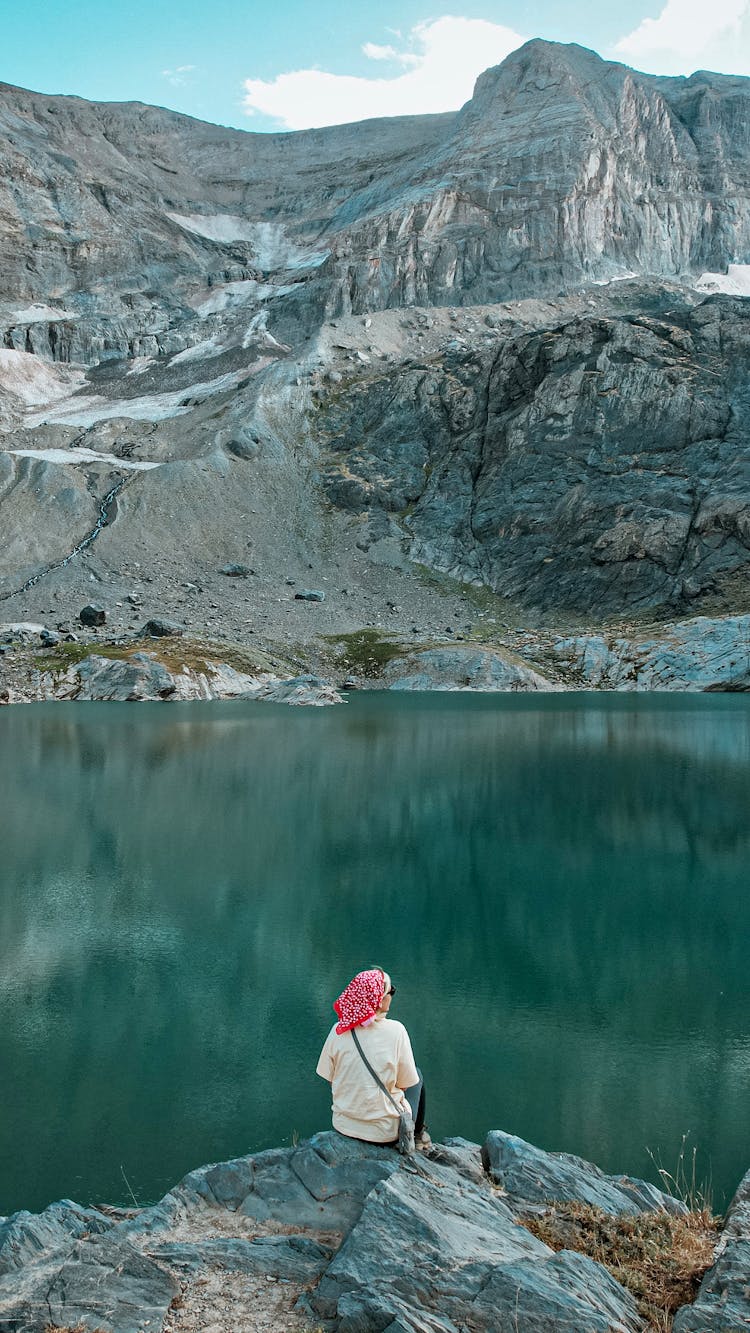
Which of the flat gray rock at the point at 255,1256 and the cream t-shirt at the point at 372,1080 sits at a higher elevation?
the cream t-shirt at the point at 372,1080

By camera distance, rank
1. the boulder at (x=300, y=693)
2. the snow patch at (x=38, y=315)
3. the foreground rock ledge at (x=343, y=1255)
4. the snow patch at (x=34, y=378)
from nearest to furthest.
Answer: the foreground rock ledge at (x=343, y=1255) < the boulder at (x=300, y=693) < the snow patch at (x=34, y=378) < the snow patch at (x=38, y=315)

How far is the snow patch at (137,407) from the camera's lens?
14525 cm

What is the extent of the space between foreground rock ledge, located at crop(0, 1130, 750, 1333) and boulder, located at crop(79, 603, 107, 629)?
8406 cm

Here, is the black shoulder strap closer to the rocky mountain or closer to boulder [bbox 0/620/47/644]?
boulder [bbox 0/620/47/644]

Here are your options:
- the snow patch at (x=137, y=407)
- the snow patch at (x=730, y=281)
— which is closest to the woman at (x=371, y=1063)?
the snow patch at (x=137, y=407)

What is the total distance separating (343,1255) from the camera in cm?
664

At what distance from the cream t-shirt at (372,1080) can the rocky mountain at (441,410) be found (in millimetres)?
84197

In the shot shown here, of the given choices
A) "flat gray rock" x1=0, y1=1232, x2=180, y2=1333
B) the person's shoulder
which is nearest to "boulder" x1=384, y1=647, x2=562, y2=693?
the person's shoulder

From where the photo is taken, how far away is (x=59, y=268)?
19812 centimetres

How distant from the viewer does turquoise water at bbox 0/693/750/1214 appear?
11.3 m

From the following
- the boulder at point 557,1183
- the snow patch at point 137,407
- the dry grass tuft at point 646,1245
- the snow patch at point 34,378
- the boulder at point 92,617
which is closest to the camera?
the dry grass tuft at point 646,1245

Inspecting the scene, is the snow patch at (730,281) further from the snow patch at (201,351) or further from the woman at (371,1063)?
the woman at (371,1063)

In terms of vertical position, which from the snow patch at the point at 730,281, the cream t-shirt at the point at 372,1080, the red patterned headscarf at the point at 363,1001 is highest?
the snow patch at the point at 730,281

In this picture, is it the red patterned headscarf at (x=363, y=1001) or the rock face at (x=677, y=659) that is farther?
the rock face at (x=677, y=659)
